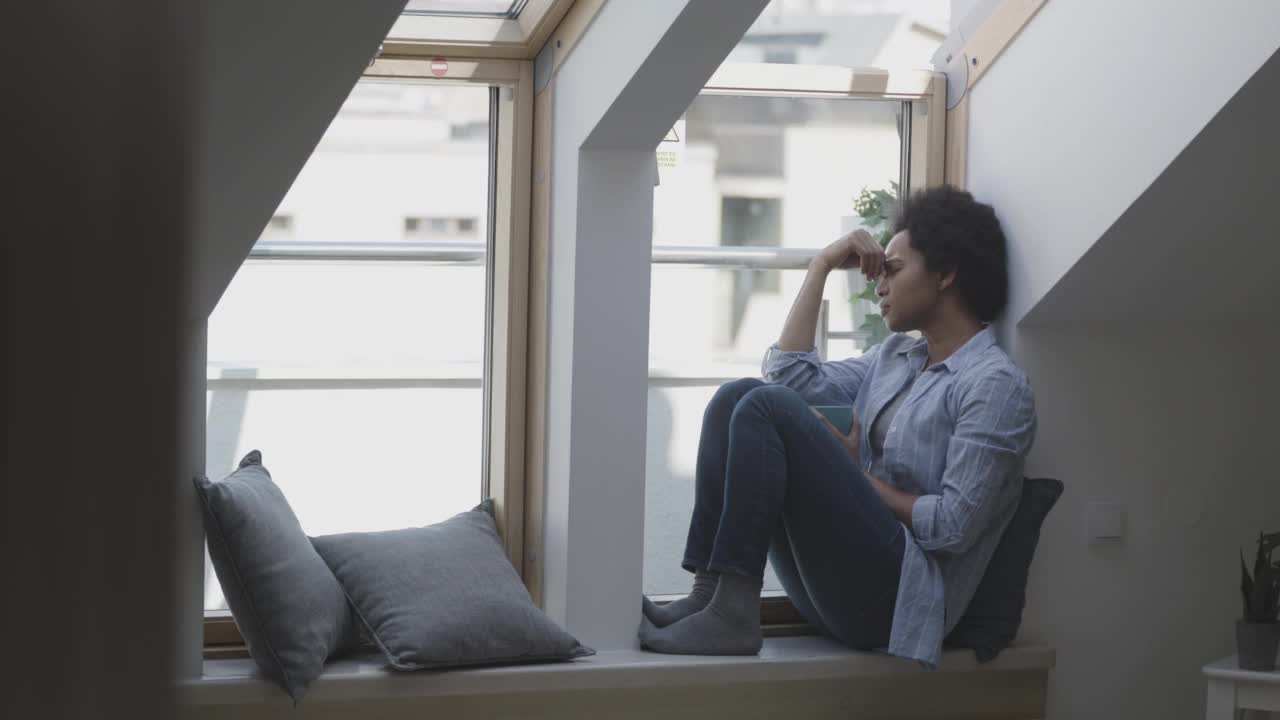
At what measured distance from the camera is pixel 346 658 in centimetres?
253

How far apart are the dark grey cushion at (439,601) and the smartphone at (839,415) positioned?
716 millimetres

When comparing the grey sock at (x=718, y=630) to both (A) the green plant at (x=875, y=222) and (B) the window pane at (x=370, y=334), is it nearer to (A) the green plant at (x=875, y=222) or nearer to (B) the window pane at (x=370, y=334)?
(B) the window pane at (x=370, y=334)

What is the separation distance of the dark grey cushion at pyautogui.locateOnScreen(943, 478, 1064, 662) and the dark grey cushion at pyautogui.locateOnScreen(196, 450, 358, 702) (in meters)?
1.33

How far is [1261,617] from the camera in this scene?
2580mm

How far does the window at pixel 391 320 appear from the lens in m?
2.81

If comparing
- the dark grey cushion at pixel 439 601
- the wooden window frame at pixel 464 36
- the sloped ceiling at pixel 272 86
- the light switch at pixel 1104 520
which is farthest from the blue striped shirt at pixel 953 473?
the sloped ceiling at pixel 272 86

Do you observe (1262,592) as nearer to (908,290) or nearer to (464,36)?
(908,290)

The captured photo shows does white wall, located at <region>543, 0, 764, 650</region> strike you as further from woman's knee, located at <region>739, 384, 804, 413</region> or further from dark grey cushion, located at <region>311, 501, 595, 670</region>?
woman's knee, located at <region>739, 384, 804, 413</region>

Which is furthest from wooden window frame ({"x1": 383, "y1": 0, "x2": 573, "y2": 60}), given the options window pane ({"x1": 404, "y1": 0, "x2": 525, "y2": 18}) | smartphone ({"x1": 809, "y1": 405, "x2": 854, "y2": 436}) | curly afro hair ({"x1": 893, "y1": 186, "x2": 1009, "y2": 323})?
smartphone ({"x1": 809, "y1": 405, "x2": 854, "y2": 436})

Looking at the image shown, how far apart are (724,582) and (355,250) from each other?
3.67 ft

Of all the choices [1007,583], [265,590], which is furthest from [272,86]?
[1007,583]

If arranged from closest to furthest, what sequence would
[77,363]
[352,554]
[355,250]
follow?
[77,363] < [352,554] < [355,250]

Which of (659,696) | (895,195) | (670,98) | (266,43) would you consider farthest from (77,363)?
(895,195)

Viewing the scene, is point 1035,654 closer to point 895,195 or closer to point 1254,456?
point 1254,456
